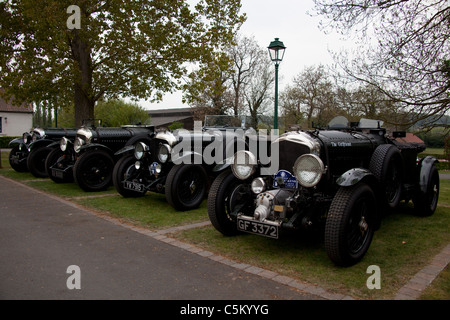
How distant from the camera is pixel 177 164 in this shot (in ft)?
22.6

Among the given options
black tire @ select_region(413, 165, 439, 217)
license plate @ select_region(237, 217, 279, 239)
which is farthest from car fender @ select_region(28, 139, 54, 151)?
black tire @ select_region(413, 165, 439, 217)

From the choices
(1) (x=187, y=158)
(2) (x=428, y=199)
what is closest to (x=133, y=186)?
(1) (x=187, y=158)

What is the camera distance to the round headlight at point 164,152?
278 inches

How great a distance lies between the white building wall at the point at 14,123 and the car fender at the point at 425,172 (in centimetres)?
3851

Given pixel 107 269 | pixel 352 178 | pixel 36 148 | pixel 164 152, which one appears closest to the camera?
pixel 107 269

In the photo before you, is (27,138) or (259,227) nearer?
(259,227)

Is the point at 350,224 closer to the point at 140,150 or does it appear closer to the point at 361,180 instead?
the point at 361,180

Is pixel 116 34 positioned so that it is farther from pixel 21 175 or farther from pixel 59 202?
pixel 59 202

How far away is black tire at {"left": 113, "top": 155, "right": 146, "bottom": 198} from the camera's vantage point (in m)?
7.82

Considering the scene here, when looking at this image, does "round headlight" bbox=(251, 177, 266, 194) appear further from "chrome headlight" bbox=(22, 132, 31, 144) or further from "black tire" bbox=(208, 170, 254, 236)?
"chrome headlight" bbox=(22, 132, 31, 144)

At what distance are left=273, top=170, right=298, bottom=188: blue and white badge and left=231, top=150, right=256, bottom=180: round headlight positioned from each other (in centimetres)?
33

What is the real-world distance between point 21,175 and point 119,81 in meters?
4.88

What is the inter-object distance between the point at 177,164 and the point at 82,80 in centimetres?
855
